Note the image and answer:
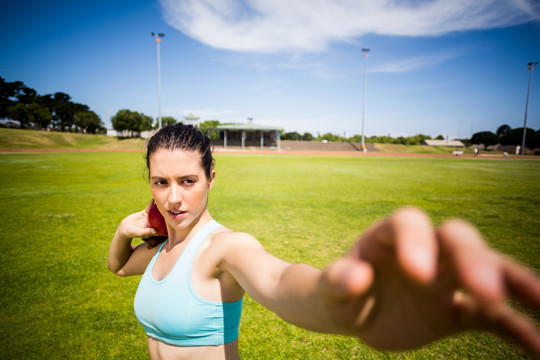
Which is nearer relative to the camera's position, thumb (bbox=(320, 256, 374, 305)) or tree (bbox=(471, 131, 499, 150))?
thumb (bbox=(320, 256, 374, 305))

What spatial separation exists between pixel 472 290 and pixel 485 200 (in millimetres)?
13231

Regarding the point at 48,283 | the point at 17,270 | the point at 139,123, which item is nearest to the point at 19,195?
the point at 17,270

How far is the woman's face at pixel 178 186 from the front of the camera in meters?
1.61

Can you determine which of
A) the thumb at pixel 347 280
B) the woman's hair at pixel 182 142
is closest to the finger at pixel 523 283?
the thumb at pixel 347 280

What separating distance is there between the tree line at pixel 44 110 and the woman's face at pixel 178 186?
275 ft

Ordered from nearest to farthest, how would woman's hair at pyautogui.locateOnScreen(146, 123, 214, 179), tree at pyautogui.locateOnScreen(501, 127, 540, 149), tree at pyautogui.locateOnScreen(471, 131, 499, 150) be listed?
woman's hair at pyautogui.locateOnScreen(146, 123, 214, 179)
tree at pyautogui.locateOnScreen(501, 127, 540, 149)
tree at pyautogui.locateOnScreen(471, 131, 499, 150)

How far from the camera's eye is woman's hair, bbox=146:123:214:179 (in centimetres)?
169

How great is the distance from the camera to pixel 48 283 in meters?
4.27

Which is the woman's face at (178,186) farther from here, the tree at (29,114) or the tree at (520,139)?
the tree at (520,139)

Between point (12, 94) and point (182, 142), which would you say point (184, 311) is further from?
point (12, 94)

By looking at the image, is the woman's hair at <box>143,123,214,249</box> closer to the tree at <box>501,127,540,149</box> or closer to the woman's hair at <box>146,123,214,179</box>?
the woman's hair at <box>146,123,214,179</box>

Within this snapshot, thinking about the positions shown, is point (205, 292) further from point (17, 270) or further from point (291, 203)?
point (291, 203)

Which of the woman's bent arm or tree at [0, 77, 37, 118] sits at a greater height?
tree at [0, 77, 37, 118]

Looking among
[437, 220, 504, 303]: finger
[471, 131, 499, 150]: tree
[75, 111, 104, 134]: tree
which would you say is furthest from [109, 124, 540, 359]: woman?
[471, 131, 499, 150]: tree
